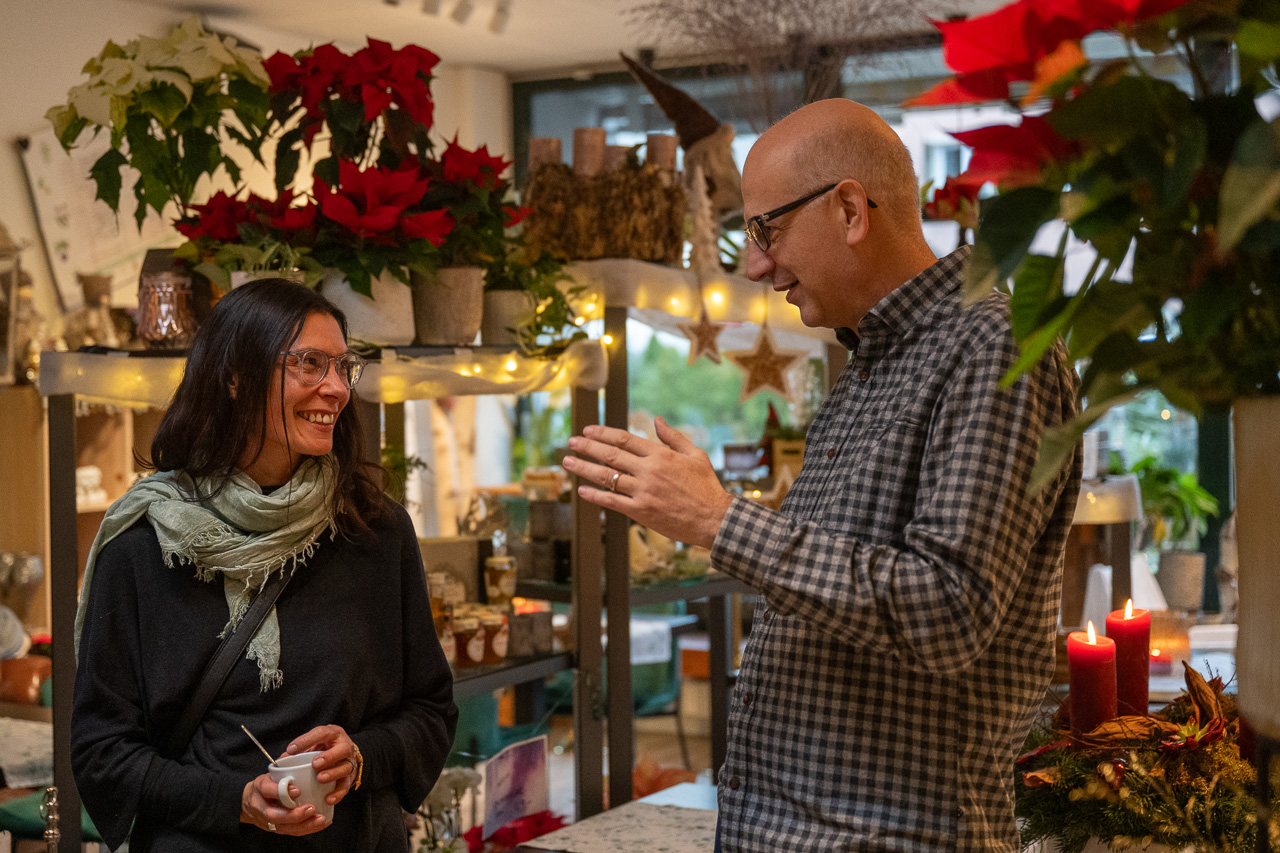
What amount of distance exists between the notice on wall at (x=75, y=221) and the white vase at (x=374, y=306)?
276 centimetres

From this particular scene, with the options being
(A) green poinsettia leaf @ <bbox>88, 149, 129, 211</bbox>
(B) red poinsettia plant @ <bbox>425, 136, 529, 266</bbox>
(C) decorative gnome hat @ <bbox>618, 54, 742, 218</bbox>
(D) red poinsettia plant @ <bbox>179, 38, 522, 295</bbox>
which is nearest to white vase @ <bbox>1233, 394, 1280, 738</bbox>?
(D) red poinsettia plant @ <bbox>179, 38, 522, 295</bbox>

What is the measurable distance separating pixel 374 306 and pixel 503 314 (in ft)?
1.34

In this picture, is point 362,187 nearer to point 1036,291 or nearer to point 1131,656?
point 1131,656

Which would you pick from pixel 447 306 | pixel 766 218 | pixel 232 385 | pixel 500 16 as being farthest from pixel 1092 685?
pixel 500 16

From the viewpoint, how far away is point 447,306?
223 centimetres

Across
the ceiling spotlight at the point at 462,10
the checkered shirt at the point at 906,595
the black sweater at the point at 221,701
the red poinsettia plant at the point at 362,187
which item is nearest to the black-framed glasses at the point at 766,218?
the checkered shirt at the point at 906,595

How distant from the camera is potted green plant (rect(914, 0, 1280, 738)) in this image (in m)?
0.58

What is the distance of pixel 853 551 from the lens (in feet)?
3.52

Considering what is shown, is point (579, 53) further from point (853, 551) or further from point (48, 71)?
point (853, 551)

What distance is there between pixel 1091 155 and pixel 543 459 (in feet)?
19.1

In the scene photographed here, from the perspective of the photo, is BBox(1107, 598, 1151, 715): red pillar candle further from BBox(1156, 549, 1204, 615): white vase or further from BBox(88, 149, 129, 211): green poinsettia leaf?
BBox(1156, 549, 1204, 615): white vase

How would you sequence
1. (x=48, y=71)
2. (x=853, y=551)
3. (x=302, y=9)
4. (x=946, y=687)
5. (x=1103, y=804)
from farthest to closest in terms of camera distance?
(x=302, y=9) → (x=48, y=71) → (x=1103, y=804) → (x=946, y=687) → (x=853, y=551)

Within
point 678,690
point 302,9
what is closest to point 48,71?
point 302,9

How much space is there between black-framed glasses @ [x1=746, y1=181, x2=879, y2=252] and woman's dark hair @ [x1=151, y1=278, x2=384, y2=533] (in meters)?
0.70
